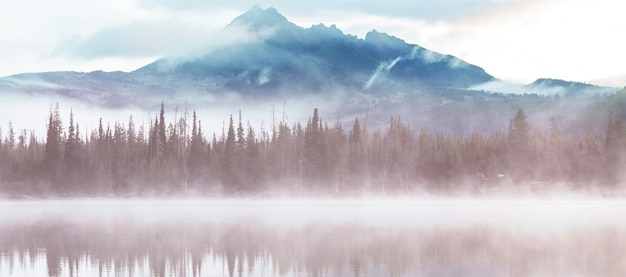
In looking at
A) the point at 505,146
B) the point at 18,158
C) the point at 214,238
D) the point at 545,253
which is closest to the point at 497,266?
the point at 545,253

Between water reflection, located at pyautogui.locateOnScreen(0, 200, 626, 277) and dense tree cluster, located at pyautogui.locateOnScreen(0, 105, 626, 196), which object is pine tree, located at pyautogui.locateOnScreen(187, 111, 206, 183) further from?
water reflection, located at pyautogui.locateOnScreen(0, 200, 626, 277)

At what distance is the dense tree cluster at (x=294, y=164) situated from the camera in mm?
129375

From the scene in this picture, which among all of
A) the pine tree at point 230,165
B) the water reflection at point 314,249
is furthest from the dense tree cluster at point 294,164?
the water reflection at point 314,249

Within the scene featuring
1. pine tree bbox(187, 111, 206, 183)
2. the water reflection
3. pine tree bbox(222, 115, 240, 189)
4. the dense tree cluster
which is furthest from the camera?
pine tree bbox(187, 111, 206, 183)

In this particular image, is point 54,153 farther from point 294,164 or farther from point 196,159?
point 294,164

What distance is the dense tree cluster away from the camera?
129 meters

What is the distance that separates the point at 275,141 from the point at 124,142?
26.2 m

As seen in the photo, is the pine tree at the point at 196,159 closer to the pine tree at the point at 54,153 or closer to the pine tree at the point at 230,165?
the pine tree at the point at 230,165

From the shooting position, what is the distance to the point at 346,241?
4256 centimetres

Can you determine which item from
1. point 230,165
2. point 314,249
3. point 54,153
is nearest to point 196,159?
point 230,165

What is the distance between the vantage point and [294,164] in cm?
13712

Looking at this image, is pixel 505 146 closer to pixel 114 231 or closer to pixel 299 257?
pixel 114 231

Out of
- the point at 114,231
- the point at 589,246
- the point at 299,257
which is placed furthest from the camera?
the point at 114,231

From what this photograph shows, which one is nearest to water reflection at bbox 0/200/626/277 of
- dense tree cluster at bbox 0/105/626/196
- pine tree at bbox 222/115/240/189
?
pine tree at bbox 222/115/240/189
